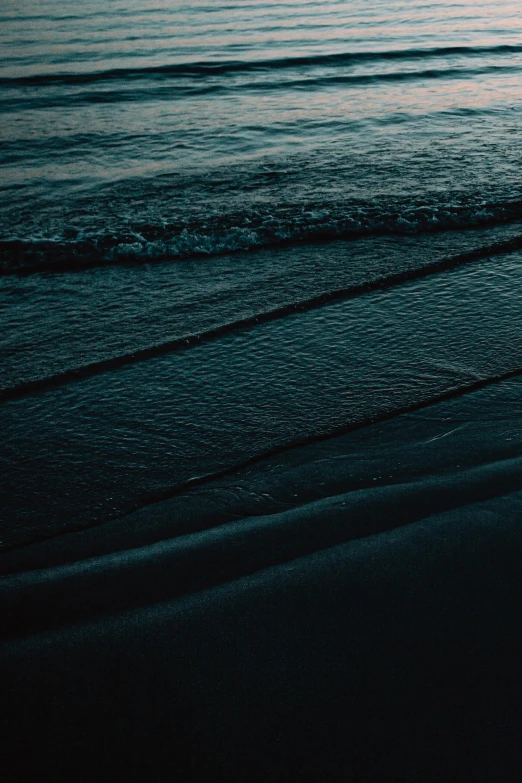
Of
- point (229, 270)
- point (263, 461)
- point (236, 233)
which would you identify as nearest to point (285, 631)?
point (263, 461)

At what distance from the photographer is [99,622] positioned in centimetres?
222

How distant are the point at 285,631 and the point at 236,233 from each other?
166 inches

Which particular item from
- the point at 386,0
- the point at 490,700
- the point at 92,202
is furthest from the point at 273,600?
the point at 386,0

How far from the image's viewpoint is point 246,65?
45.5ft

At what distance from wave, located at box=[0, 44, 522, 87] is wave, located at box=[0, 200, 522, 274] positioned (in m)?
7.95

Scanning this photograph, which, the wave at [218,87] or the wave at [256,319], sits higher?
the wave at [218,87]

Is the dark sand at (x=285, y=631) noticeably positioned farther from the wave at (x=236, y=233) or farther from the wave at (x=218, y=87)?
the wave at (x=218, y=87)

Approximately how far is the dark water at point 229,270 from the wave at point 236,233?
0.02 meters

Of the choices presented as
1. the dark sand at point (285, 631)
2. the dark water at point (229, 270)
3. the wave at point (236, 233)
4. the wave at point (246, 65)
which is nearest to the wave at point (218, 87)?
the dark water at point (229, 270)

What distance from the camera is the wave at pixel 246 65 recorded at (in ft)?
42.1

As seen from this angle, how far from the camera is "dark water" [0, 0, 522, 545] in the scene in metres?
3.34

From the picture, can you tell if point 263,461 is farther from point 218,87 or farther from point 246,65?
point 246,65

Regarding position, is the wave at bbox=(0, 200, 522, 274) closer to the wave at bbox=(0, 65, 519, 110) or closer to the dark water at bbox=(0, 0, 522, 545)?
the dark water at bbox=(0, 0, 522, 545)

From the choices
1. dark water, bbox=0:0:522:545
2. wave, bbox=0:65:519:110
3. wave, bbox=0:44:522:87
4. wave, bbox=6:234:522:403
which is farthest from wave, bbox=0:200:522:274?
wave, bbox=0:44:522:87
